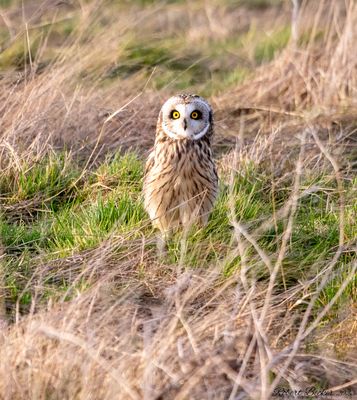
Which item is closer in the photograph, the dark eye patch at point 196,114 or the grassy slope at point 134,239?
the grassy slope at point 134,239

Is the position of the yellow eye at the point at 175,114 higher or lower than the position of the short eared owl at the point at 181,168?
higher

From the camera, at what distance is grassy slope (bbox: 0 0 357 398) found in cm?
386

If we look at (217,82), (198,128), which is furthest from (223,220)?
(217,82)

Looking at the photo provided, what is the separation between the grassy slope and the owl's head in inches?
15.7

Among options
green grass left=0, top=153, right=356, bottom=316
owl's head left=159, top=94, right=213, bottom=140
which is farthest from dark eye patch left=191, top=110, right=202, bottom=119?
green grass left=0, top=153, right=356, bottom=316

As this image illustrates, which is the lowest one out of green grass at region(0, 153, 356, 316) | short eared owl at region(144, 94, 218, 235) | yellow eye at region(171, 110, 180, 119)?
green grass at region(0, 153, 356, 316)

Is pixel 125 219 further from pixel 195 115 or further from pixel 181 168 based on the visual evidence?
pixel 195 115

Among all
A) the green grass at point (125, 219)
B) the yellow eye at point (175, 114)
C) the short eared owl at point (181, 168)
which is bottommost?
the green grass at point (125, 219)

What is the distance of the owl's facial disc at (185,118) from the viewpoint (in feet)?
17.8

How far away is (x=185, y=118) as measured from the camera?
5418 millimetres

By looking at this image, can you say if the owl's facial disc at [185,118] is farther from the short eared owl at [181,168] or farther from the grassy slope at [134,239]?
the grassy slope at [134,239]

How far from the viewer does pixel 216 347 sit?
373 centimetres

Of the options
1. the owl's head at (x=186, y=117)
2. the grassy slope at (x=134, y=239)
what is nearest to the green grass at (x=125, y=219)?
the grassy slope at (x=134, y=239)

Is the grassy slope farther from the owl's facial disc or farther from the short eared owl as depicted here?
the owl's facial disc
